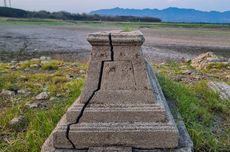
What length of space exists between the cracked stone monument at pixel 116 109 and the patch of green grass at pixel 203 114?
776 millimetres

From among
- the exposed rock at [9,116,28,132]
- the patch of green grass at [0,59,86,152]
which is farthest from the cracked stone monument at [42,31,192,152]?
the exposed rock at [9,116,28,132]

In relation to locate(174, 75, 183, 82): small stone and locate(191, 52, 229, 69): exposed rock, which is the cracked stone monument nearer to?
locate(174, 75, 183, 82): small stone

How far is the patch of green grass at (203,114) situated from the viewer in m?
4.14

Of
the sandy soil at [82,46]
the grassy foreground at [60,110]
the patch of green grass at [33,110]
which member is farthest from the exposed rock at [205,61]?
the patch of green grass at [33,110]

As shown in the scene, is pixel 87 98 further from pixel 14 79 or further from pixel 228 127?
pixel 14 79

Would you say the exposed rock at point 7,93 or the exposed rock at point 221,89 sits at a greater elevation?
the exposed rock at point 221,89

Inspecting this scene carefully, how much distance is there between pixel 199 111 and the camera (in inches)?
209

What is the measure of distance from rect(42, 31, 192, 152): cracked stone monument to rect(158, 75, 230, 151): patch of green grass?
2.55 ft

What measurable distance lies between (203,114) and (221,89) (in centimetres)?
225

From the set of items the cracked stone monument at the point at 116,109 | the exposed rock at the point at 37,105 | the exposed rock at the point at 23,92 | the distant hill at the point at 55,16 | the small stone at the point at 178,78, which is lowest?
the distant hill at the point at 55,16

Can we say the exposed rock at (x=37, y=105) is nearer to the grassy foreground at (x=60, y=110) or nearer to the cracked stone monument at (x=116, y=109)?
the grassy foreground at (x=60, y=110)

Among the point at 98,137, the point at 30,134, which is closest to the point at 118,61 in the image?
the point at 98,137

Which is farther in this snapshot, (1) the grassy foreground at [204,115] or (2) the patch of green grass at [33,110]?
(2) the patch of green grass at [33,110]

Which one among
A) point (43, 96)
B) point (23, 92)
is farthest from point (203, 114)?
point (23, 92)
